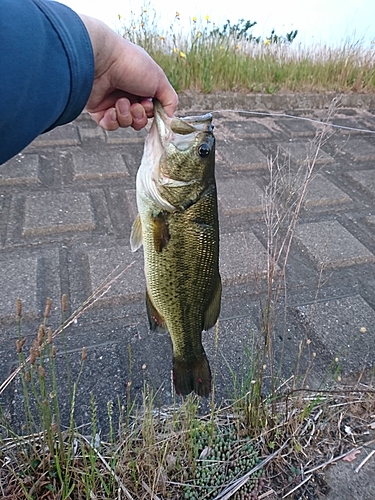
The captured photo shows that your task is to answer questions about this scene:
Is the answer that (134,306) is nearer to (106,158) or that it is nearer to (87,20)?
(87,20)

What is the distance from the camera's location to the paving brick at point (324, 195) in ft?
11.5

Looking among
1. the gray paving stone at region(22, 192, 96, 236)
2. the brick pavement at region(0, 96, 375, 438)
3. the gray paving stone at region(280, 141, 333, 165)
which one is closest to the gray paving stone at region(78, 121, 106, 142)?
the brick pavement at region(0, 96, 375, 438)

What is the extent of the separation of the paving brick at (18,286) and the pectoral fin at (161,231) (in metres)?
1.21

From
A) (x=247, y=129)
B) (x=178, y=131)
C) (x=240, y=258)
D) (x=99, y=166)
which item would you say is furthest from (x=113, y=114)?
(x=247, y=129)

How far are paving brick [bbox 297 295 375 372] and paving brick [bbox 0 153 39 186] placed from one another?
2.16 m

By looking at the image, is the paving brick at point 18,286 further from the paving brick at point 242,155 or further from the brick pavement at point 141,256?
the paving brick at point 242,155

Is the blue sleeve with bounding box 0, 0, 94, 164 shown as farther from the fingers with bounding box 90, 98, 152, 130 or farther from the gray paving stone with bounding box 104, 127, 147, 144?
the gray paving stone with bounding box 104, 127, 147, 144

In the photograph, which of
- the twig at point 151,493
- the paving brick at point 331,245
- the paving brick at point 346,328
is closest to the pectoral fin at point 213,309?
the twig at point 151,493

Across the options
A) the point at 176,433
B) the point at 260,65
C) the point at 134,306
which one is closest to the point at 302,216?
the point at 134,306

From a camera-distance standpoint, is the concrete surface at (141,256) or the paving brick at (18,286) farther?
the paving brick at (18,286)

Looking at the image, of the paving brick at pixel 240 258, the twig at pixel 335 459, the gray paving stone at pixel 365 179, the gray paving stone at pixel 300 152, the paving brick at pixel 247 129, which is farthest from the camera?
the paving brick at pixel 247 129

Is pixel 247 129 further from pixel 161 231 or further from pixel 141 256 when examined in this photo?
pixel 161 231

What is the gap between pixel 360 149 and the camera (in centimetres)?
434

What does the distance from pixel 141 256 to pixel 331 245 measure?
1.24 m
